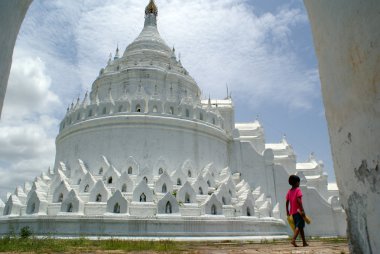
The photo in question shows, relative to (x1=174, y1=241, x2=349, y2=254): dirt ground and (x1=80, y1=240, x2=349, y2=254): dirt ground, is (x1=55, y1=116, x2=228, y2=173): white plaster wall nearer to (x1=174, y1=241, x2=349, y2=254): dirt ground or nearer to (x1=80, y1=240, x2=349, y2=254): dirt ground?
(x1=80, y1=240, x2=349, y2=254): dirt ground

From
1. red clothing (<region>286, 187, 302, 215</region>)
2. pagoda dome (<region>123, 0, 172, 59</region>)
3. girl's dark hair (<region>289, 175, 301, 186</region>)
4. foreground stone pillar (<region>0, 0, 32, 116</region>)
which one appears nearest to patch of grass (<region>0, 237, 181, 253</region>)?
red clothing (<region>286, 187, 302, 215</region>)

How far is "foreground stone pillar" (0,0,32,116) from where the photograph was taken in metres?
3.71

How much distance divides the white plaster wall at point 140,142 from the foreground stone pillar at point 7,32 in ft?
67.9

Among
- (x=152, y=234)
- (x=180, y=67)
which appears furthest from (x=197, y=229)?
(x=180, y=67)

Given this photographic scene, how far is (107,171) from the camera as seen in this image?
76.7 ft

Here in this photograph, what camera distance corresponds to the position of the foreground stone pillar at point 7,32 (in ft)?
12.2

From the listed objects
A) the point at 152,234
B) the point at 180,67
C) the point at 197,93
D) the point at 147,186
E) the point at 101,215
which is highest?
the point at 180,67

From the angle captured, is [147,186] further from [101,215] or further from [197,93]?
[197,93]

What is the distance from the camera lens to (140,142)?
25.7 meters

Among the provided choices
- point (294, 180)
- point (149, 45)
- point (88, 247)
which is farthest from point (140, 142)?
point (294, 180)

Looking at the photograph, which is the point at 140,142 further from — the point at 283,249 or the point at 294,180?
the point at 283,249

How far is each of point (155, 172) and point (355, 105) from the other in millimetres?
21759

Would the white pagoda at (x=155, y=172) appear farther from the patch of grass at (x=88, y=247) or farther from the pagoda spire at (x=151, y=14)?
the patch of grass at (x=88, y=247)

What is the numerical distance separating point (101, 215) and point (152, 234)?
11.2 feet
